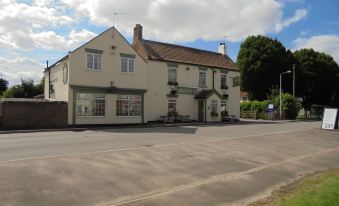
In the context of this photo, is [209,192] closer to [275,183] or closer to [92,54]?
[275,183]

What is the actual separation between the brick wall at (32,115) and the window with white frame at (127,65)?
6.41m

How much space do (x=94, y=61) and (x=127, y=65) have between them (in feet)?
10.4

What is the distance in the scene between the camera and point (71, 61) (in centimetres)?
2841

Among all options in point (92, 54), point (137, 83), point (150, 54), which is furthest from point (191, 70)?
point (92, 54)

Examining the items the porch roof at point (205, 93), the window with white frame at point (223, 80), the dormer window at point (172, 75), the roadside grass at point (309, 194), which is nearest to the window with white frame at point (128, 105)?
the dormer window at point (172, 75)

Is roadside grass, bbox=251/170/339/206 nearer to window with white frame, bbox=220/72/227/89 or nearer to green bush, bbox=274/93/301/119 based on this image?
window with white frame, bbox=220/72/227/89

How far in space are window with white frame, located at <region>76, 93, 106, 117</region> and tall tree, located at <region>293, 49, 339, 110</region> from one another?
1709 inches

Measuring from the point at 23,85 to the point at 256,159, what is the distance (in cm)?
4529

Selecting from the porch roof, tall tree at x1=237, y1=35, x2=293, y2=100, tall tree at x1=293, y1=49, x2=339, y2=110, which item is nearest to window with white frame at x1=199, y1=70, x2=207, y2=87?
the porch roof

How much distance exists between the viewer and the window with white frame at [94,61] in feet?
96.8

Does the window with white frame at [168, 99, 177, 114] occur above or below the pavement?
above

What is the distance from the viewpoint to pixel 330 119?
28078 millimetres

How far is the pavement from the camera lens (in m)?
7.61

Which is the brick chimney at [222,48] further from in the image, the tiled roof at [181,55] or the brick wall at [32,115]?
the brick wall at [32,115]
